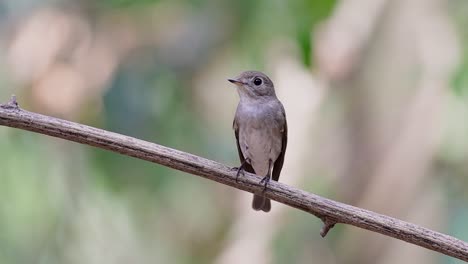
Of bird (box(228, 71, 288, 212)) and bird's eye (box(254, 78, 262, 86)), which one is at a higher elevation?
bird's eye (box(254, 78, 262, 86))

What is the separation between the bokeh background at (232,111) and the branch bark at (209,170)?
236cm

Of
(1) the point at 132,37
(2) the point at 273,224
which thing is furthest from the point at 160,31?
(2) the point at 273,224

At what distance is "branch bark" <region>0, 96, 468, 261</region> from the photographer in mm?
3680

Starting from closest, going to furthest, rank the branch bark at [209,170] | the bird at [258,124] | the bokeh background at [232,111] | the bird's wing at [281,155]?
the branch bark at [209,170], the bird at [258,124], the bird's wing at [281,155], the bokeh background at [232,111]

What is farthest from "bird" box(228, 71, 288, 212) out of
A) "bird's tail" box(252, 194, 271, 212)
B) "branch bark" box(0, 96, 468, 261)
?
"branch bark" box(0, 96, 468, 261)

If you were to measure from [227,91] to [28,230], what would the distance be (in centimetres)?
256

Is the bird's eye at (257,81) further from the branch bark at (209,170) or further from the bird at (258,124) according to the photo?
the branch bark at (209,170)

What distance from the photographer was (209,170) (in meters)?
4.01

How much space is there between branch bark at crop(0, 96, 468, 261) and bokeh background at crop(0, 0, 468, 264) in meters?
2.36

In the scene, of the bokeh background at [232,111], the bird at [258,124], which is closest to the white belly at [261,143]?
the bird at [258,124]

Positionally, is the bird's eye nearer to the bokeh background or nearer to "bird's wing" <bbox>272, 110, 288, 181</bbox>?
"bird's wing" <bbox>272, 110, 288, 181</bbox>

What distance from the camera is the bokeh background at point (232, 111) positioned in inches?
253

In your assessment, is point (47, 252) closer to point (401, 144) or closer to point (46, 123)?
point (46, 123)

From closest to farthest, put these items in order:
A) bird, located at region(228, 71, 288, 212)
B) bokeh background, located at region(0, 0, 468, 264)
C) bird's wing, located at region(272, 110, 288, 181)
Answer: bird, located at region(228, 71, 288, 212) < bird's wing, located at region(272, 110, 288, 181) < bokeh background, located at region(0, 0, 468, 264)
